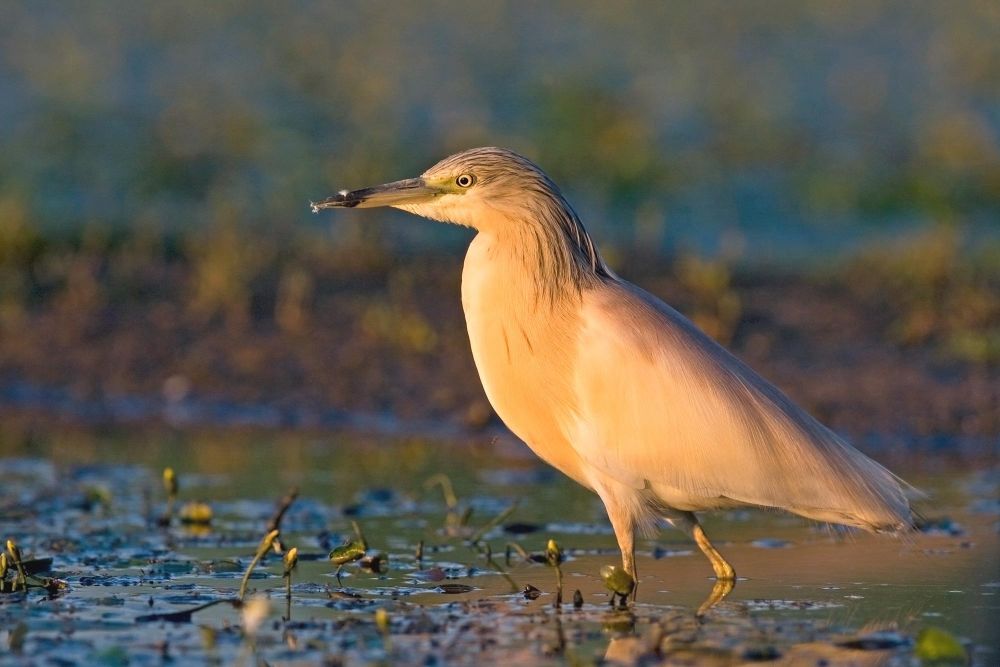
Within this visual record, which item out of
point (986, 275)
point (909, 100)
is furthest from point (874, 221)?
point (909, 100)

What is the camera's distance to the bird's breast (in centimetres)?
631

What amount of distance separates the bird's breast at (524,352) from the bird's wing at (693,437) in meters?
0.07

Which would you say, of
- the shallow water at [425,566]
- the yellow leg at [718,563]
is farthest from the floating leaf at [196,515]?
the yellow leg at [718,563]

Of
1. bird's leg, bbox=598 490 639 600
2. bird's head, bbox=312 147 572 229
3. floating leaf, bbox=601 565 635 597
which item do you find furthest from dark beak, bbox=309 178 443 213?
floating leaf, bbox=601 565 635 597

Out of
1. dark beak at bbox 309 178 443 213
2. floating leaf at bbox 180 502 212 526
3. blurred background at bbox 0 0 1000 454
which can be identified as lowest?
floating leaf at bbox 180 502 212 526

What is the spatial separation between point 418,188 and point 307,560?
5.12 ft

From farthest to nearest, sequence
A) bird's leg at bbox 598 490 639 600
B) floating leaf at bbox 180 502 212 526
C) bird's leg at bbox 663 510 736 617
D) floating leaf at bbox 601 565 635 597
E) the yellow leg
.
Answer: floating leaf at bbox 180 502 212 526
the yellow leg
bird's leg at bbox 663 510 736 617
bird's leg at bbox 598 490 639 600
floating leaf at bbox 601 565 635 597

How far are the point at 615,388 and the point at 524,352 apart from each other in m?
0.35

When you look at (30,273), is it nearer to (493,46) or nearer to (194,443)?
→ (194,443)

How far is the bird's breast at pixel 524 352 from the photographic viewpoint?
631 centimetres

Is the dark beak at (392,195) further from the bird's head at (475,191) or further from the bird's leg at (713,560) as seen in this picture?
the bird's leg at (713,560)

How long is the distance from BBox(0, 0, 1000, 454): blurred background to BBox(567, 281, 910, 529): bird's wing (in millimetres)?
3898

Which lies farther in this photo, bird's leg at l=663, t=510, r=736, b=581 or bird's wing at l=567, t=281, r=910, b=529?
bird's leg at l=663, t=510, r=736, b=581

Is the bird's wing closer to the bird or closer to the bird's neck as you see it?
the bird
